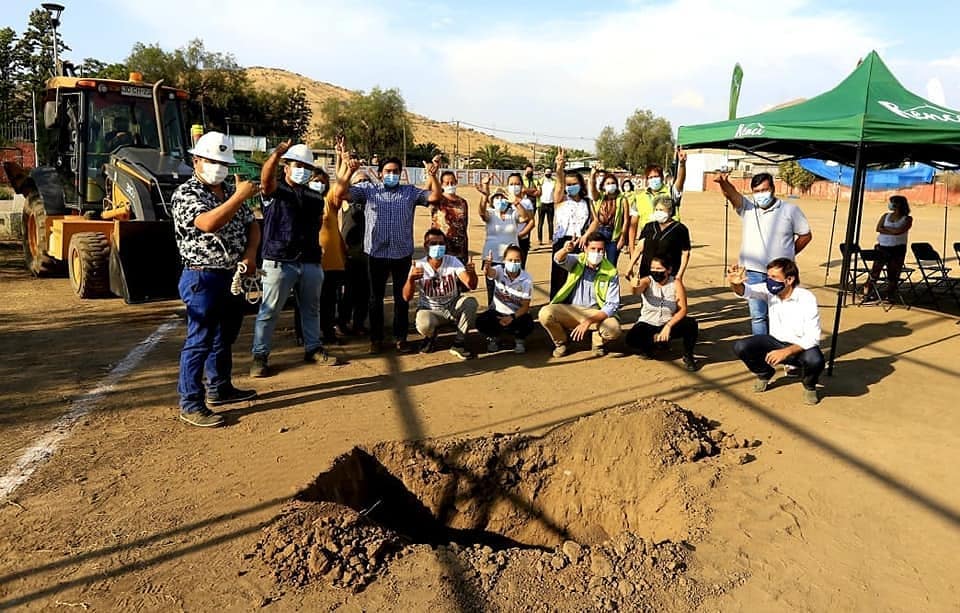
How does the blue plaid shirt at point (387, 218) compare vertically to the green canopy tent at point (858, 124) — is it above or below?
below

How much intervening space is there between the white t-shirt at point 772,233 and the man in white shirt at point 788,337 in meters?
0.57

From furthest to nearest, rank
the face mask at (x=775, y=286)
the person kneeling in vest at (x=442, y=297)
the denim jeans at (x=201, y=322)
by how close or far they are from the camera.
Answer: the person kneeling in vest at (x=442, y=297)
the face mask at (x=775, y=286)
the denim jeans at (x=201, y=322)

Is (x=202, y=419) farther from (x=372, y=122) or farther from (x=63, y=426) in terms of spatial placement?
(x=372, y=122)

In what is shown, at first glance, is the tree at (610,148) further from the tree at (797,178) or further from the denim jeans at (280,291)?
the denim jeans at (280,291)

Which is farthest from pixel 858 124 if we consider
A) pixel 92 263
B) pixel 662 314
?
pixel 92 263

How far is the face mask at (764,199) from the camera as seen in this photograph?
597cm

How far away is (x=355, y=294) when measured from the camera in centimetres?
712

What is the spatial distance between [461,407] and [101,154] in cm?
692

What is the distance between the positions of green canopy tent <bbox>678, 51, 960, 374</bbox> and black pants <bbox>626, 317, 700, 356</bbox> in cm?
118

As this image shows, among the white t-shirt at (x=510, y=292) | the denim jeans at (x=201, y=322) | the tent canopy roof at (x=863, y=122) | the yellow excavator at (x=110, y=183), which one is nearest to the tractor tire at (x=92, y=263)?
the yellow excavator at (x=110, y=183)

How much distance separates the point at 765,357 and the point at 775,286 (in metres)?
0.58

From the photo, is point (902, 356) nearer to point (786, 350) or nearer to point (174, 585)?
point (786, 350)

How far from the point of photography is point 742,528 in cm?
359

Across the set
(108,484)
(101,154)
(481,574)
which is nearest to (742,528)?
(481,574)
